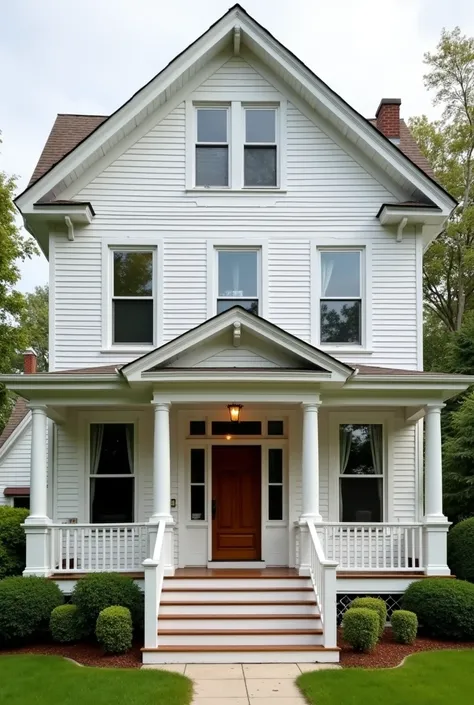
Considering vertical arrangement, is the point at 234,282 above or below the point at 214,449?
above

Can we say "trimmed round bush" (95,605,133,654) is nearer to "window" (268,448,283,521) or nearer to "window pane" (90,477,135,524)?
"window pane" (90,477,135,524)

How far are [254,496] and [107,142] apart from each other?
6.95 m

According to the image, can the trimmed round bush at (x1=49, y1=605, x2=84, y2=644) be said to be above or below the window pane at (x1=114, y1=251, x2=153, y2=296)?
below

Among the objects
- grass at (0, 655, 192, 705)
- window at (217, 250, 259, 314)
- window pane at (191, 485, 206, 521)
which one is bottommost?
grass at (0, 655, 192, 705)

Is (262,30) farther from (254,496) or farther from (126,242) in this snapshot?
(254,496)

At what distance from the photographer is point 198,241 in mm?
12742

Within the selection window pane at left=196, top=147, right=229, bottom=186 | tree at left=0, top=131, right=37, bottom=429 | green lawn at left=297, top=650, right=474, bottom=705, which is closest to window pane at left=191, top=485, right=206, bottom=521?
green lawn at left=297, top=650, right=474, bottom=705

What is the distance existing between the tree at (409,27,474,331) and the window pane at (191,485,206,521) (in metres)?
19.9

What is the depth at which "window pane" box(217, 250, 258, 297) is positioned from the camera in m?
12.8

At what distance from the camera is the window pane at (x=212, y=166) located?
42.4 feet

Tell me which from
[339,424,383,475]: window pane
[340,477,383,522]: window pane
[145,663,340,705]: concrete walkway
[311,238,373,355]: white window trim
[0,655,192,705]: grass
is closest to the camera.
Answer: [0,655,192,705]: grass

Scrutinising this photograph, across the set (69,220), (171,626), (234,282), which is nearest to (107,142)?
(69,220)

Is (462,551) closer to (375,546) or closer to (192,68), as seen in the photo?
(375,546)

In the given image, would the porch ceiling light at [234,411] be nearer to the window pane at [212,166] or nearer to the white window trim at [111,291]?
the white window trim at [111,291]
